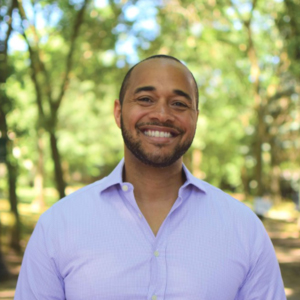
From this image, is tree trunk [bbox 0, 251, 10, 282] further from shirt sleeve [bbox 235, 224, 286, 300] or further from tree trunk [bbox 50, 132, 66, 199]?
Answer: shirt sleeve [bbox 235, 224, 286, 300]

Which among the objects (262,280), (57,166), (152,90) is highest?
(152,90)

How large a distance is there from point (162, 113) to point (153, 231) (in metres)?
0.58

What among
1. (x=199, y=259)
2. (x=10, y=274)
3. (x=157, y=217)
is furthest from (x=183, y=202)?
(x=10, y=274)

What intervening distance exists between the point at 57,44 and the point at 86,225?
1892cm

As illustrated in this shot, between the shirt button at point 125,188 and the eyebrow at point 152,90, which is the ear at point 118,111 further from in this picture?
the shirt button at point 125,188

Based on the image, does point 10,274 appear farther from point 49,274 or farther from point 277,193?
point 277,193

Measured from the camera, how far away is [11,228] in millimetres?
15891

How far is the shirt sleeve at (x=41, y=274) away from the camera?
219 cm

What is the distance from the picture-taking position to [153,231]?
2.31 m

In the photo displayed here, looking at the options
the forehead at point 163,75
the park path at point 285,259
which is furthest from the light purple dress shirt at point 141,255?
the park path at point 285,259

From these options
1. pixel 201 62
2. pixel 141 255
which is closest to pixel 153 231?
pixel 141 255

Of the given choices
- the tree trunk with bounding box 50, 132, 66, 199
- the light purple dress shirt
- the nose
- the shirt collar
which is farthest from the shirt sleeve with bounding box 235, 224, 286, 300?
the tree trunk with bounding box 50, 132, 66, 199

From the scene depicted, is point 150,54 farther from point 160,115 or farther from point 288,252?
point 160,115

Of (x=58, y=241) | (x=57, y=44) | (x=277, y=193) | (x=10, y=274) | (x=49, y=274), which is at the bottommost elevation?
(x=277, y=193)
